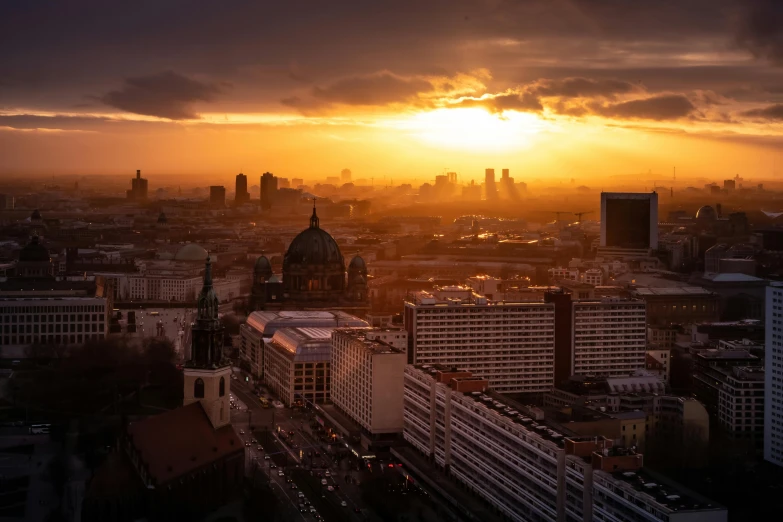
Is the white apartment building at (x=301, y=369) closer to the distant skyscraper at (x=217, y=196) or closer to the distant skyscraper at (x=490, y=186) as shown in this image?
the distant skyscraper at (x=217, y=196)

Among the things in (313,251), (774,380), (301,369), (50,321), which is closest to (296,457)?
(301,369)

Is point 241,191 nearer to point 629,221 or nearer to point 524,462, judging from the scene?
point 629,221

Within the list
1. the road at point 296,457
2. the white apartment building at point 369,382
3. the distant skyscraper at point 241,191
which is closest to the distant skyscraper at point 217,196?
the distant skyscraper at point 241,191

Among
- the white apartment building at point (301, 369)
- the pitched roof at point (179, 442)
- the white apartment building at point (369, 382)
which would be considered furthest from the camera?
the white apartment building at point (301, 369)

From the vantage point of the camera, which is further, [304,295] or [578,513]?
[304,295]

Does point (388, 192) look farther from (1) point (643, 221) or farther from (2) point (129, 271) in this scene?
(2) point (129, 271)

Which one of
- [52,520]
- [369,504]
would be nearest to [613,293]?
[369,504]
